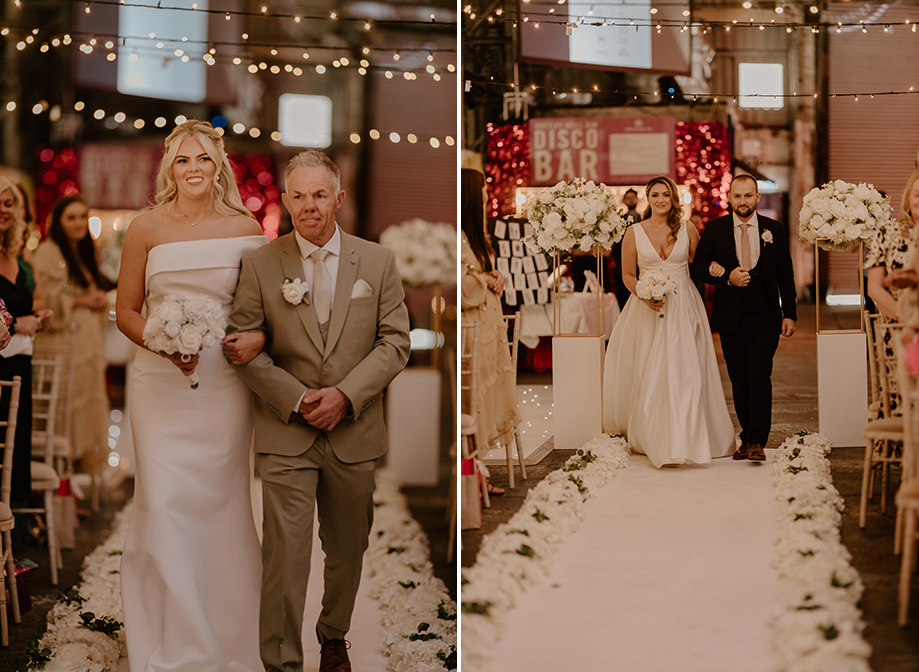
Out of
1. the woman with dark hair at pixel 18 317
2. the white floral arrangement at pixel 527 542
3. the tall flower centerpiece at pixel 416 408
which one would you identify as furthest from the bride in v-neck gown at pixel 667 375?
the woman with dark hair at pixel 18 317

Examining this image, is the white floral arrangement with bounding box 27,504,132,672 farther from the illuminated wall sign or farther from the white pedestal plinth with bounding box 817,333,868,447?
the white pedestal plinth with bounding box 817,333,868,447

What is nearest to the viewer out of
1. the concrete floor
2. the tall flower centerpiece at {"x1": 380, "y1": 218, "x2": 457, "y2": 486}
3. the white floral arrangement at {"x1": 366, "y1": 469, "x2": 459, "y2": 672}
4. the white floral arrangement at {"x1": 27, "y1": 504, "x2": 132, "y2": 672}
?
the concrete floor

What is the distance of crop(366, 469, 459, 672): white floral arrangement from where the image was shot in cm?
337

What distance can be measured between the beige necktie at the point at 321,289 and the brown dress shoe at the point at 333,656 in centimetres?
120

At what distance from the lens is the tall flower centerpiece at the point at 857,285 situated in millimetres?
2928

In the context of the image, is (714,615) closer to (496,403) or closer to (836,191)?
(496,403)

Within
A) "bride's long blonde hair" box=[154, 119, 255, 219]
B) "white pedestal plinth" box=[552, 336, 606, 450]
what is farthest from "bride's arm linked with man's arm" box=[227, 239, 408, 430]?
"white pedestal plinth" box=[552, 336, 606, 450]

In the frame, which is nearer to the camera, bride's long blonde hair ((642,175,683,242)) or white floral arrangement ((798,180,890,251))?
white floral arrangement ((798,180,890,251))

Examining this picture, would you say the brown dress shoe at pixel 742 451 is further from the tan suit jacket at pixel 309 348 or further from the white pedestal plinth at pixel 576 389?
the tan suit jacket at pixel 309 348

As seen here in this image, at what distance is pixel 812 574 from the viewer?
112 inches

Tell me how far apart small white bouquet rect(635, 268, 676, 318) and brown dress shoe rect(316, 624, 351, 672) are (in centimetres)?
171

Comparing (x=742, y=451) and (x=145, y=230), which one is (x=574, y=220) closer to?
(x=742, y=451)

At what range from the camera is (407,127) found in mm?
6238

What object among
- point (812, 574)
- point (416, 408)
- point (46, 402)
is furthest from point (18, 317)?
point (812, 574)
